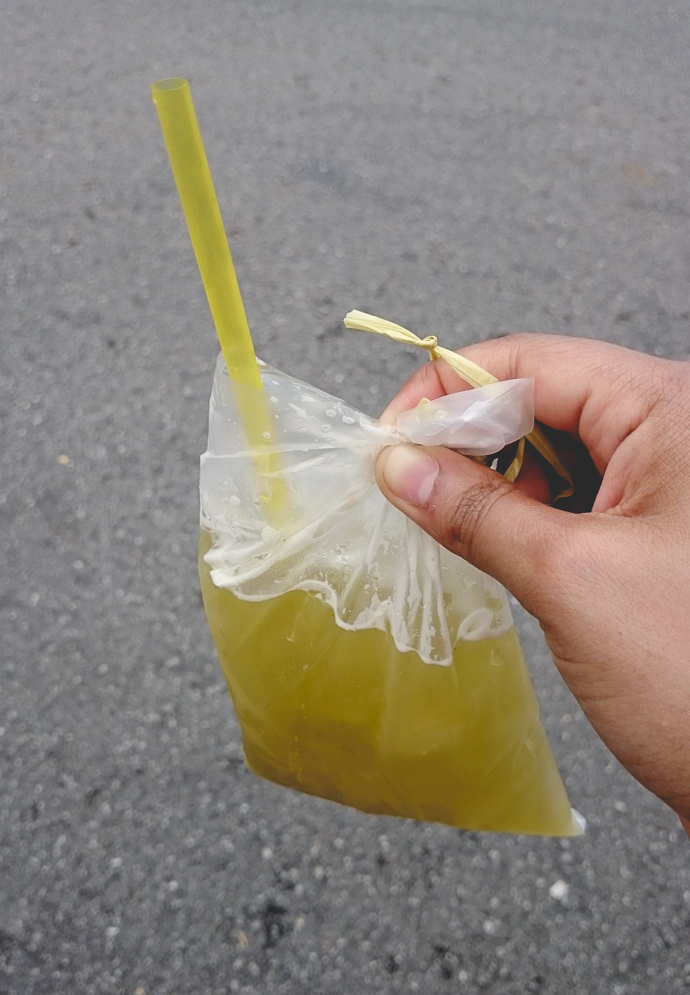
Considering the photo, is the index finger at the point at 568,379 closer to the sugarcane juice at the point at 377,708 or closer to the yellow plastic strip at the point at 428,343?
the yellow plastic strip at the point at 428,343

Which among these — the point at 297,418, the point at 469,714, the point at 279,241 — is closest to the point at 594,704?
the point at 469,714

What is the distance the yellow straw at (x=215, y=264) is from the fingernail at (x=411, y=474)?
139 millimetres

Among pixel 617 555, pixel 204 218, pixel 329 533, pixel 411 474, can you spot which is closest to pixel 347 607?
pixel 329 533

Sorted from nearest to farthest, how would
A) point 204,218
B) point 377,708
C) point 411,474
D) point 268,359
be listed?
point 204,218 → point 411,474 → point 377,708 → point 268,359

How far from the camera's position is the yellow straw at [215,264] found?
2.33 feet

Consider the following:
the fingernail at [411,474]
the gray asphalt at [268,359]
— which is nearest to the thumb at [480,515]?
the fingernail at [411,474]

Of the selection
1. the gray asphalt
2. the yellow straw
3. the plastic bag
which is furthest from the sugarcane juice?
the gray asphalt

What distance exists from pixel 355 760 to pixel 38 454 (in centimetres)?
121

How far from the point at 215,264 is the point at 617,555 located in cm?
49

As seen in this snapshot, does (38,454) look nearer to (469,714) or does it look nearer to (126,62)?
(469,714)

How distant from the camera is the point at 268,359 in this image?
2074 mm

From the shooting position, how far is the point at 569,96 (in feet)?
9.32

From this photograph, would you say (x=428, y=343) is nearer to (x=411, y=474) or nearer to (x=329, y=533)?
(x=411, y=474)

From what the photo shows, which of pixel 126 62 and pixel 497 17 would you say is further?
pixel 497 17
